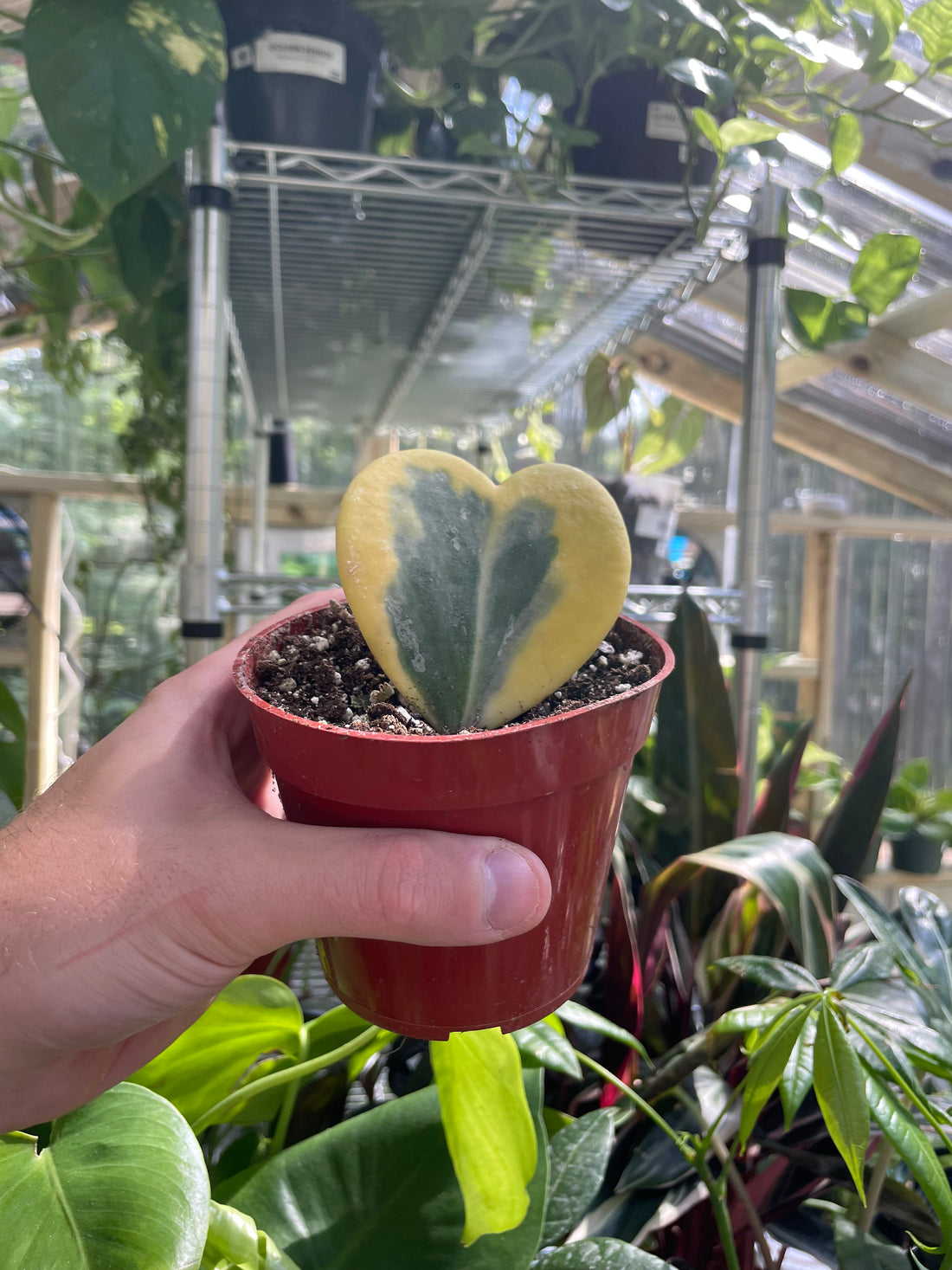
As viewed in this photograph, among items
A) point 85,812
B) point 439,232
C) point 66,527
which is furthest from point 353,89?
point 66,527

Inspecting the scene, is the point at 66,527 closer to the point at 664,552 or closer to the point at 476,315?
the point at 476,315

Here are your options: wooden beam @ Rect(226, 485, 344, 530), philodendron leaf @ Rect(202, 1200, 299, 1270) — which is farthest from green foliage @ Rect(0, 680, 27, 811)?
wooden beam @ Rect(226, 485, 344, 530)

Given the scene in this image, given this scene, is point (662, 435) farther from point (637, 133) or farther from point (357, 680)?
point (357, 680)

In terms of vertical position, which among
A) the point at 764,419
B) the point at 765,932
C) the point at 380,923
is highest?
the point at 764,419

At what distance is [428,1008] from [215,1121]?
245 millimetres

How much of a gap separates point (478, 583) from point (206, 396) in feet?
1.53

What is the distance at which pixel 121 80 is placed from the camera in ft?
1.72

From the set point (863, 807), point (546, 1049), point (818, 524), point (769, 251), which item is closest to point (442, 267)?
point (769, 251)

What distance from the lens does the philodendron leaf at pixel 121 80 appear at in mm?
521

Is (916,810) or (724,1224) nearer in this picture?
(724,1224)

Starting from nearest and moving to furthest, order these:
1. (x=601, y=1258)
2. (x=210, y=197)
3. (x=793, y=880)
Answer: (x=601, y=1258)
(x=793, y=880)
(x=210, y=197)

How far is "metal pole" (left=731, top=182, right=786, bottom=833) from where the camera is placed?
83cm

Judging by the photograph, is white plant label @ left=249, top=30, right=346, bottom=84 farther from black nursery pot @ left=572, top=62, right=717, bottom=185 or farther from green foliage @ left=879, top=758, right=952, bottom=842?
green foliage @ left=879, top=758, right=952, bottom=842

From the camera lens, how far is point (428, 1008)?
1.05ft
